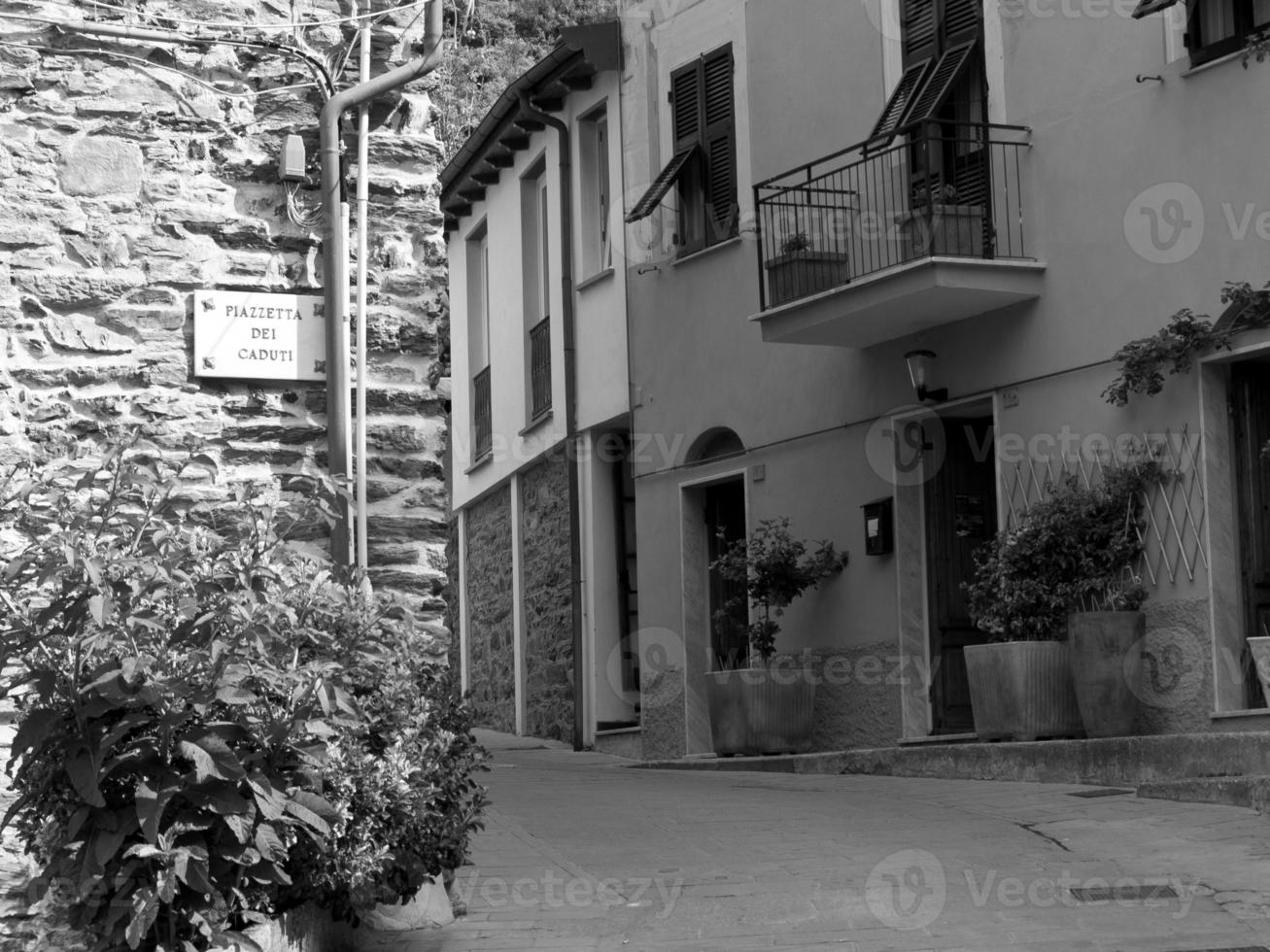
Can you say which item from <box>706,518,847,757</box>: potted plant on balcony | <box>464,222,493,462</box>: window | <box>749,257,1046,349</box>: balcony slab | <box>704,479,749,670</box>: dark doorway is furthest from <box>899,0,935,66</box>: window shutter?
<box>464,222,493,462</box>: window

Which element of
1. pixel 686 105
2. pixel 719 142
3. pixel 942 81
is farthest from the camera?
pixel 686 105

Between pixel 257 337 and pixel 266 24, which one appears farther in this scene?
pixel 266 24

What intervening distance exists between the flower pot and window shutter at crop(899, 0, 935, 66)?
201 inches

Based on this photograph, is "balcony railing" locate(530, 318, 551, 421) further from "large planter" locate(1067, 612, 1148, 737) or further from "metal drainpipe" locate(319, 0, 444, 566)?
"metal drainpipe" locate(319, 0, 444, 566)

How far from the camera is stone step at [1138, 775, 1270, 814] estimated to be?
9.06 m

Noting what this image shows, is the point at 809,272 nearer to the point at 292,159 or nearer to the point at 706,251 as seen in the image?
the point at 706,251

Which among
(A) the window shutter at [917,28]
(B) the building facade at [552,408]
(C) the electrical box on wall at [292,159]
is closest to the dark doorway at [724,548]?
(B) the building facade at [552,408]

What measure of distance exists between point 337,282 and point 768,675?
668 cm

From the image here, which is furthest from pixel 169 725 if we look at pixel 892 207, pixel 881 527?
pixel 892 207

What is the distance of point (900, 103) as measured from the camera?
42.4 feet

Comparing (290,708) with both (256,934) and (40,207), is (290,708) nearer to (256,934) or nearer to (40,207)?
(256,934)

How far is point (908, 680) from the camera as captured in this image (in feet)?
43.3

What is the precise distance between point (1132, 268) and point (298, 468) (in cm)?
599

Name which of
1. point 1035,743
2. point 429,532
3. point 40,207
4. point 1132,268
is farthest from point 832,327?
point 40,207
